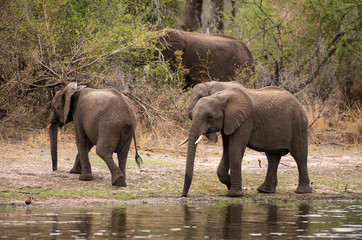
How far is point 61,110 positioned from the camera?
11.8 m

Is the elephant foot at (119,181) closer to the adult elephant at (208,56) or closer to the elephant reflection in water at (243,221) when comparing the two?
the elephant reflection in water at (243,221)

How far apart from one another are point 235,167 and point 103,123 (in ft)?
6.86

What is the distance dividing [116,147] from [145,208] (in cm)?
159

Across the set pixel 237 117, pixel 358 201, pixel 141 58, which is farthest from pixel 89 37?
pixel 358 201

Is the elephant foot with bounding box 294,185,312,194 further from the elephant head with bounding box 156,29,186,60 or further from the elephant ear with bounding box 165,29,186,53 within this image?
the elephant ear with bounding box 165,29,186,53

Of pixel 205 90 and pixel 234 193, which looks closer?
pixel 234 193

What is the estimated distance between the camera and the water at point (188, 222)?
24.5ft

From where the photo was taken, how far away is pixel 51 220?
27.3ft

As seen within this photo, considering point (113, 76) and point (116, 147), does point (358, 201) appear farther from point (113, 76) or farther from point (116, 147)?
point (113, 76)

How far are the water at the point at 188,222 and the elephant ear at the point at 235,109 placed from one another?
119cm

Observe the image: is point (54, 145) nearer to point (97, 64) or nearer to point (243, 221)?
point (97, 64)

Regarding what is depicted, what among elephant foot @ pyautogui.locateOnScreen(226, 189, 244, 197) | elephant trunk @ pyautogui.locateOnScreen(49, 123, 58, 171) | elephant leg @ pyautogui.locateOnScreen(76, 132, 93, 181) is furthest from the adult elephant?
elephant foot @ pyautogui.locateOnScreen(226, 189, 244, 197)

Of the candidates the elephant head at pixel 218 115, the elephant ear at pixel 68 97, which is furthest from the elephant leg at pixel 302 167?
the elephant ear at pixel 68 97

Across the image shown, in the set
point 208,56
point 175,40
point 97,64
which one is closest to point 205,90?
point 97,64
